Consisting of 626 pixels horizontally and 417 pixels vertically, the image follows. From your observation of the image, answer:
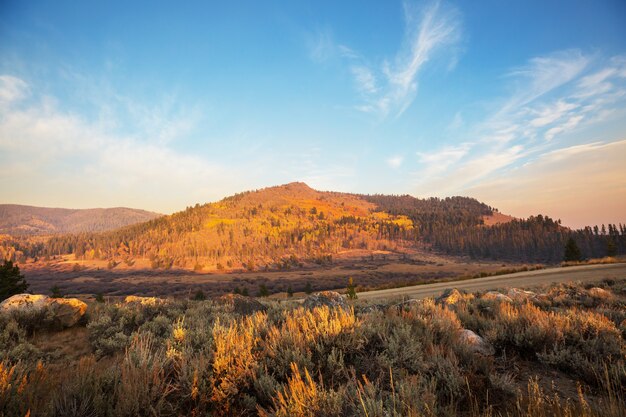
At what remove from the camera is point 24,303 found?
8789 millimetres

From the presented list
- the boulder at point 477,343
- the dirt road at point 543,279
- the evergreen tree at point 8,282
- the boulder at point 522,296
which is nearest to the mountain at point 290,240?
the evergreen tree at point 8,282

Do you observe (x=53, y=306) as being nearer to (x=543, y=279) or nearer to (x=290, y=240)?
(x=543, y=279)

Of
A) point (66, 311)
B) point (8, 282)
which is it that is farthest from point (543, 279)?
point (8, 282)

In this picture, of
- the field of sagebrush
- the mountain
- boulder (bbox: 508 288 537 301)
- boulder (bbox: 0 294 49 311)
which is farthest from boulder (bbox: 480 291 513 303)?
the mountain

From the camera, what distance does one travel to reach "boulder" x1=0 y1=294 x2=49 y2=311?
8578mm

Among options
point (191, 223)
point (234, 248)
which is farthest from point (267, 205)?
point (234, 248)

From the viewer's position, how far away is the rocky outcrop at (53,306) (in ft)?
28.4

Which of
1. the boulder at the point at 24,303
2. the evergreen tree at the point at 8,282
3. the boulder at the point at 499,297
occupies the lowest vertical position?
the evergreen tree at the point at 8,282

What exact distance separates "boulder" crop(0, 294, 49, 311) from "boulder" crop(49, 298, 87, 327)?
0.25 meters

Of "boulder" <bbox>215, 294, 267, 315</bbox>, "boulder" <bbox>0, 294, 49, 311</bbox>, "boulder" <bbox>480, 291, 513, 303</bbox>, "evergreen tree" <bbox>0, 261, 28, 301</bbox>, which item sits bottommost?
"evergreen tree" <bbox>0, 261, 28, 301</bbox>

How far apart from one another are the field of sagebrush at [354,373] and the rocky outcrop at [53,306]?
2.17 m

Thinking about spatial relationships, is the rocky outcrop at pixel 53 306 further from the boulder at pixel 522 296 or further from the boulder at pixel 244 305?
the boulder at pixel 522 296

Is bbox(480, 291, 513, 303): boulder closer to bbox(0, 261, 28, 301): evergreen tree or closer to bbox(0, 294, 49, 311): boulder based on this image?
bbox(0, 294, 49, 311): boulder

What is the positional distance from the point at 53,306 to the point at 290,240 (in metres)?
113
